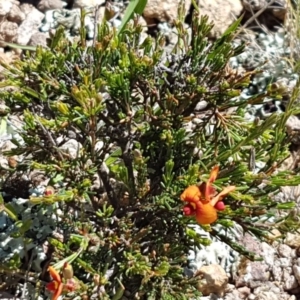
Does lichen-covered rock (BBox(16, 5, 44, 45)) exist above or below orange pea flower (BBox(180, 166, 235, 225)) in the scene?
below

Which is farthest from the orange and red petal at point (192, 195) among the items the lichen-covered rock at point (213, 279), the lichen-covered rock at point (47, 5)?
the lichen-covered rock at point (47, 5)

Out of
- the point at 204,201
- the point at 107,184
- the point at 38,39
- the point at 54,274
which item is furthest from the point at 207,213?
the point at 38,39

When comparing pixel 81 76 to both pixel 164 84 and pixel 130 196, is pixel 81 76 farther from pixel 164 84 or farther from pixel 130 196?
pixel 130 196

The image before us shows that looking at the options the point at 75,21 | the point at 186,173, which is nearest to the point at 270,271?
the point at 186,173

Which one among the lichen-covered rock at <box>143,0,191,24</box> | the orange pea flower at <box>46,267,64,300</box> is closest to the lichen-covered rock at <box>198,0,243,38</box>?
the lichen-covered rock at <box>143,0,191,24</box>

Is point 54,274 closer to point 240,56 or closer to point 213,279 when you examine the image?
point 213,279

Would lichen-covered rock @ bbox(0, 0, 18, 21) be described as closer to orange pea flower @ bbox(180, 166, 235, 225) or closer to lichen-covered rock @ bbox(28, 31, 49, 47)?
lichen-covered rock @ bbox(28, 31, 49, 47)

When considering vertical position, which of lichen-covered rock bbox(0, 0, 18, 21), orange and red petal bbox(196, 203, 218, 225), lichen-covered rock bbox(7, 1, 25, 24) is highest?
orange and red petal bbox(196, 203, 218, 225)
